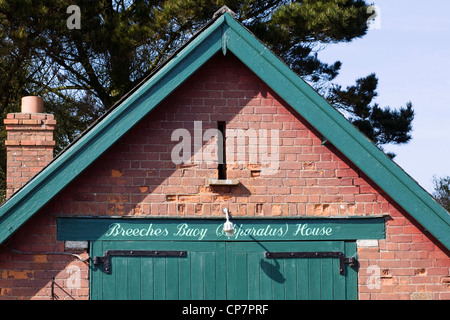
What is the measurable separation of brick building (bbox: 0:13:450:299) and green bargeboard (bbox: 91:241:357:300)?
0.01m

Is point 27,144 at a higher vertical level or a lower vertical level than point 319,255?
→ higher

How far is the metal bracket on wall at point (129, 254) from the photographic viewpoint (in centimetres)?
707

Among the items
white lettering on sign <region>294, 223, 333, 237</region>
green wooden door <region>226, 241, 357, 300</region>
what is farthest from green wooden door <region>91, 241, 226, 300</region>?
white lettering on sign <region>294, 223, 333, 237</region>

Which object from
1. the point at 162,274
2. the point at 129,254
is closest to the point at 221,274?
the point at 162,274

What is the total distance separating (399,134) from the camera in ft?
Result: 65.3

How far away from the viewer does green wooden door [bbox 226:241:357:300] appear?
711 cm

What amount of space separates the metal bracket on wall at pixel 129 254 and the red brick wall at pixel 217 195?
209 millimetres

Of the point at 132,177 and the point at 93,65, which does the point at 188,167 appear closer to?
the point at 132,177

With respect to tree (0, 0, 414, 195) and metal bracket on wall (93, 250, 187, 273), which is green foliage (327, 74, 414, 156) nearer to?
tree (0, 0, 414, 195)

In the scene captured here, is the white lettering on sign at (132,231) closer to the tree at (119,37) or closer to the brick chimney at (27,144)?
the brick chimney at (27,144)

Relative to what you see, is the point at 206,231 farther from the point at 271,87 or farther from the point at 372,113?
the point at 372,113

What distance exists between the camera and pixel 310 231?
7.20m

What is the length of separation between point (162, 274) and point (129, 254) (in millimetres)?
408

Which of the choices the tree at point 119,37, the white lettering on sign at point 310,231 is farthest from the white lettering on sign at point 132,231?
the tree at point 119,37
